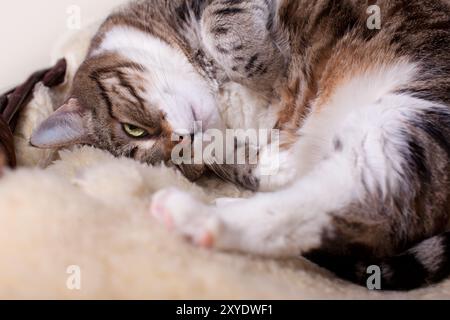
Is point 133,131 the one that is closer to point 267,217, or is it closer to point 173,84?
point 173,84

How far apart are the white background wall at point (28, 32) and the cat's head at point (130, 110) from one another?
0.55 meters

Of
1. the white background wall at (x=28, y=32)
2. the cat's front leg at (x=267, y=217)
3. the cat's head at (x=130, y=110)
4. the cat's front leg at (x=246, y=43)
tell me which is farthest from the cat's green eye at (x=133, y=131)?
the white background wall at (x=28, y=32)

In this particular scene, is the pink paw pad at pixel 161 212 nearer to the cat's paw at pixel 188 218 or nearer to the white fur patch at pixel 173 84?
the cat's paw at pixel 188 218

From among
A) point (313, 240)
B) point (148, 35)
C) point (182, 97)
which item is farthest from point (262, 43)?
point (313, 240)

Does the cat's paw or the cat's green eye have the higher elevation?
the cat's green eye

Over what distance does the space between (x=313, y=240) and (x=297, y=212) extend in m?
0.06

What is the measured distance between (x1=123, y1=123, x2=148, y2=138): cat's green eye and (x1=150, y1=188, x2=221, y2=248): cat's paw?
537 mm

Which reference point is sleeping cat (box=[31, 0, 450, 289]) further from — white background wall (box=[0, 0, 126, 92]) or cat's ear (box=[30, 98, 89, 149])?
white background wall (box=[0, 0, 126, 92])

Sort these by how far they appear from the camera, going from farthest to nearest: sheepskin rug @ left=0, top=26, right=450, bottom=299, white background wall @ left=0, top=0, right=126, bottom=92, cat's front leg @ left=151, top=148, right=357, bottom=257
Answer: white background wall @ left=0, top=0, right=126, bottom=92 → cat's front leg @ left=151, top=148, right=357, bottom=257 → sheepskin rug @ left=0, top=26, right=450, bottom=299

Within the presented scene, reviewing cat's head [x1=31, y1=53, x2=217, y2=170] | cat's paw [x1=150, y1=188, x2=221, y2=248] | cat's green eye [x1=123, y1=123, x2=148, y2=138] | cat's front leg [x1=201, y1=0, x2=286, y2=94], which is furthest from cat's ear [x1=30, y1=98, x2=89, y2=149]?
cat's paw [x1=150, y1=188, x2=221, y2=248]

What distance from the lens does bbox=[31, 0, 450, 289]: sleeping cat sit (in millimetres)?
1009

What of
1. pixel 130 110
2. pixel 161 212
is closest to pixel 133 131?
pixel 130 110

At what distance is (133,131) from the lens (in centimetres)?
149
